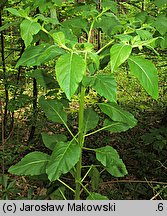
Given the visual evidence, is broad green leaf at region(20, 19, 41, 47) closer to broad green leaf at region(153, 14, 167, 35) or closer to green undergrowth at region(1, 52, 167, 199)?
broad green leaf at region(153, 14, 167, 35)

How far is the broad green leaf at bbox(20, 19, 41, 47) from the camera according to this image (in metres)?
1.18

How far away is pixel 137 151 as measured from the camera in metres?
3.71

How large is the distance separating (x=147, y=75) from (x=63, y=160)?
0.59 m

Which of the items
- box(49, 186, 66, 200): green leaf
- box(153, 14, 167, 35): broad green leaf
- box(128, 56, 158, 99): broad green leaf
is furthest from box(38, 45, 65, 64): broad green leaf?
box(49, 186, 66, 200): green leaf

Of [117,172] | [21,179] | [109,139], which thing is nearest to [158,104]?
[109,139]

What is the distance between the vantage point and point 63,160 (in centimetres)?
145

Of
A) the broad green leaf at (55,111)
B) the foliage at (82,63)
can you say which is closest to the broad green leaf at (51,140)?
the foliage at (82,63)

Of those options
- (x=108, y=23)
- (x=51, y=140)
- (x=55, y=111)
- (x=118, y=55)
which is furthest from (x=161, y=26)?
→ (x=51, y=140)

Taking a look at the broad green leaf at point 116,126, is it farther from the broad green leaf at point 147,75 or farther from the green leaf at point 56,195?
the broad green leaf at point 147,75

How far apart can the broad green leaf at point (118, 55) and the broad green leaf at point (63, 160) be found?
56 cm

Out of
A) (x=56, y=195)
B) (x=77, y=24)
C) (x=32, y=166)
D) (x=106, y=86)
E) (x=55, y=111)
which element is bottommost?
(x=56, y=195)

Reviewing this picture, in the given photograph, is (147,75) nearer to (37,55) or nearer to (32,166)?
(37,55)

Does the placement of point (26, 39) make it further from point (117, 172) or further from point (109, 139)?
point (109, 139)
